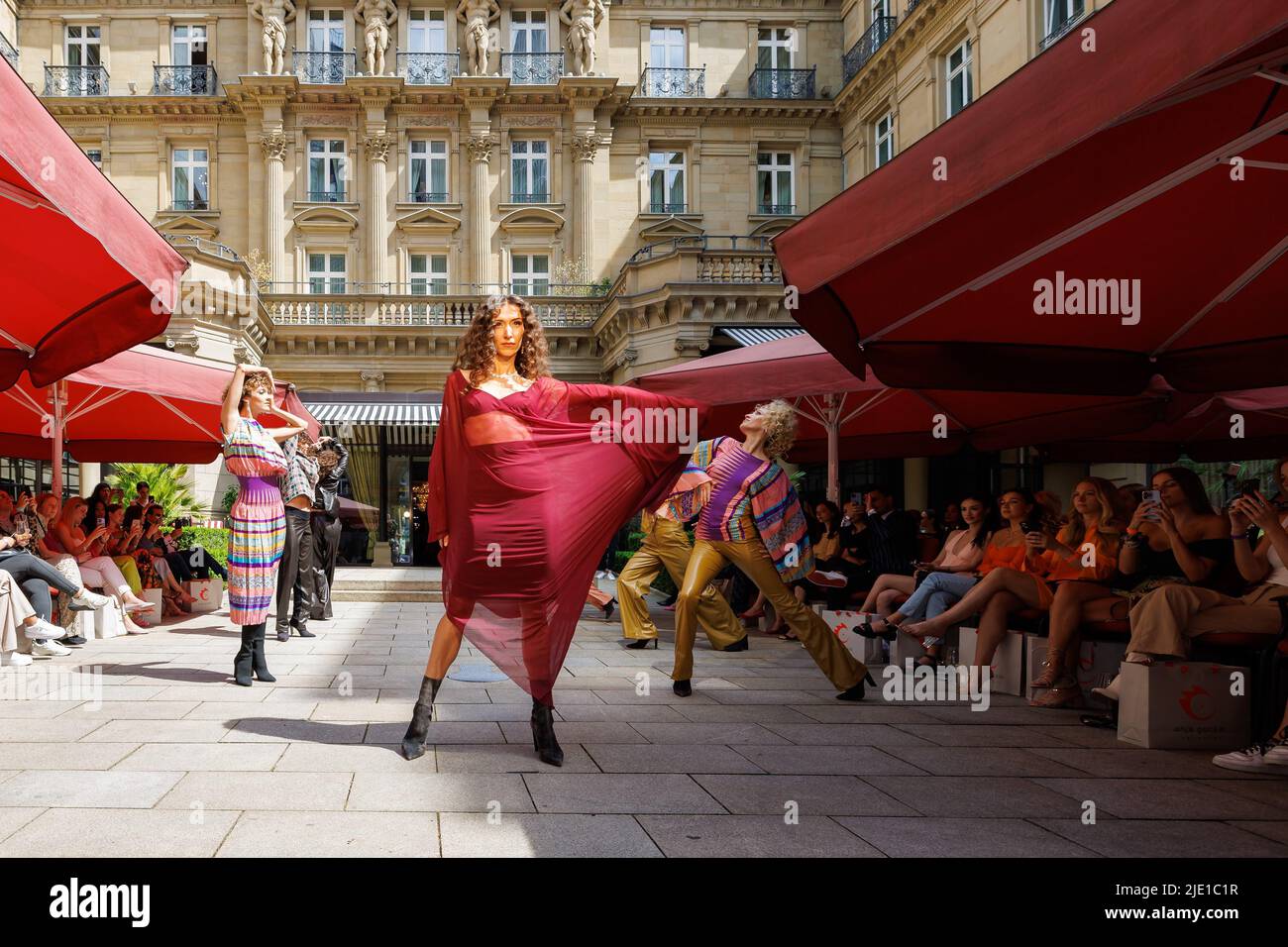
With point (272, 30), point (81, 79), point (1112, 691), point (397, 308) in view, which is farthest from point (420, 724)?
point (81, 79)

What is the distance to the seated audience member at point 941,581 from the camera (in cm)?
694

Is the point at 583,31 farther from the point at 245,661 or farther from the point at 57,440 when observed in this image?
the point at 245,661

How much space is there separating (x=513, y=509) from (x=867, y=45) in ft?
91.3

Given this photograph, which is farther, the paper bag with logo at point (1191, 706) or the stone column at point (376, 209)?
the stone column at point (376, 209)

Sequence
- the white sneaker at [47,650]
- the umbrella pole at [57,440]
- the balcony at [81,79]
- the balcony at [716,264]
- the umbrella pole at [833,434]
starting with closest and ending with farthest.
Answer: the white sneaker at [47,650]
the umbrella pole at [57,440]
the umbrella pole at [833,434]
the balcony at [716,264]
the balcony at [81,79]

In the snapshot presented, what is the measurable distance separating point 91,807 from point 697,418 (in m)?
3.03

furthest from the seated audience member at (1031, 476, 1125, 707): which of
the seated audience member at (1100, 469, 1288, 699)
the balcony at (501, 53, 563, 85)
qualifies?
the balcony at (501, 53, 563, 85)

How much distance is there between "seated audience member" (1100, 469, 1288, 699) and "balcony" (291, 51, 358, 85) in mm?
30554

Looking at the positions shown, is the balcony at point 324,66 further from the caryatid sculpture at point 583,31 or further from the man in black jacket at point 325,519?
the man in black jacket at point 325,519

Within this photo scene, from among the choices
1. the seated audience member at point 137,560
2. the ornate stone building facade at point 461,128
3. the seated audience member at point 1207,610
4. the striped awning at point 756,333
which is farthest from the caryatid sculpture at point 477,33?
the seated audience member at point 1207,610

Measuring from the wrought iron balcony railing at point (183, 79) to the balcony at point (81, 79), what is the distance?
1551mm

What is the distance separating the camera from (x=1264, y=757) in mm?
4242

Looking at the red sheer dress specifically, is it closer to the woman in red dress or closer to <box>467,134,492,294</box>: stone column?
the woman in red dress

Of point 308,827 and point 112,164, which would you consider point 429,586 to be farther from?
point 112,164
